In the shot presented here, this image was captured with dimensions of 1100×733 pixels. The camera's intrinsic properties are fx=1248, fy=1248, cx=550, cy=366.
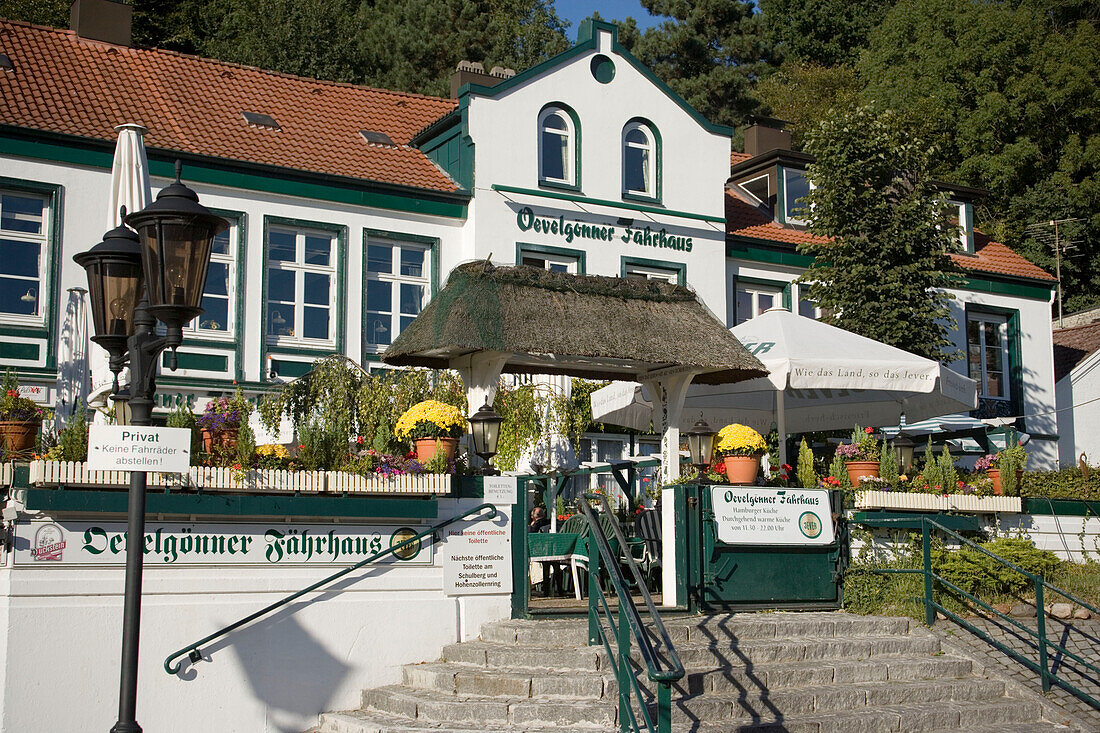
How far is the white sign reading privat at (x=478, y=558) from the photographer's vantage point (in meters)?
11.9

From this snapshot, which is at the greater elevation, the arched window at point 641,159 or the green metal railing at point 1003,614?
the arched window at point 641,159

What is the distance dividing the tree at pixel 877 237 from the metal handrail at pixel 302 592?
1092cm

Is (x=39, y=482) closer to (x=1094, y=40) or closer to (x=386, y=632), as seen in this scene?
(x=386, y=632)

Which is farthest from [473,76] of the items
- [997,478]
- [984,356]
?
[997,478]

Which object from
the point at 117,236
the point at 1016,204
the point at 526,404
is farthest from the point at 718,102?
the point at 117,236

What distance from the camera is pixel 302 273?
20.0 metres

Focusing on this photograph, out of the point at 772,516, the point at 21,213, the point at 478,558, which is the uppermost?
the point at 21,213

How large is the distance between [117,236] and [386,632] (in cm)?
456

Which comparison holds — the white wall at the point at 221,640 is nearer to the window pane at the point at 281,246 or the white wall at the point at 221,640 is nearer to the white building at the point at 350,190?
the white building at the point at 350,190

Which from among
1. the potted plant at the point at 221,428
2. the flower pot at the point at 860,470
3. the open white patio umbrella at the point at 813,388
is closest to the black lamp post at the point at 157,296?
the potted plant at the point at 221,428

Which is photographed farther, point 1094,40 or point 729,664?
point 1094,40

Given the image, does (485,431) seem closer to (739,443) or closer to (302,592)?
(302,592)

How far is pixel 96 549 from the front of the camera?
1051cm

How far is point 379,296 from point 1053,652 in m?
11.9
